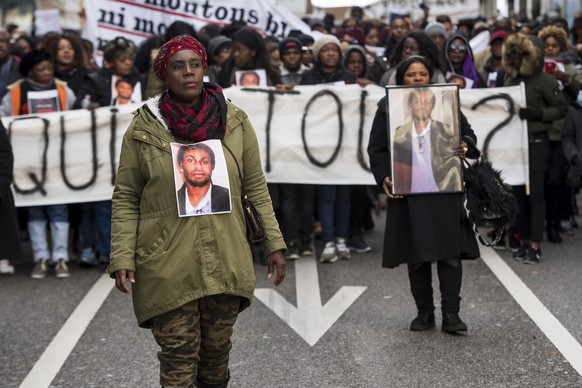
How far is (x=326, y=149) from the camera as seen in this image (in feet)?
33.1

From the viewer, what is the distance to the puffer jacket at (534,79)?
369 inches

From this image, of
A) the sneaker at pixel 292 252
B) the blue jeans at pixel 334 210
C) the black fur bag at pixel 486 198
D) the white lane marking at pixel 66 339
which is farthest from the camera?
the blue jeans at pixel 334 210

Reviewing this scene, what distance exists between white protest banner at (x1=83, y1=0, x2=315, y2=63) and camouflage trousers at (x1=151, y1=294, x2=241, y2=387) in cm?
856

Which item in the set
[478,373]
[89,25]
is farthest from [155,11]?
[478,373]

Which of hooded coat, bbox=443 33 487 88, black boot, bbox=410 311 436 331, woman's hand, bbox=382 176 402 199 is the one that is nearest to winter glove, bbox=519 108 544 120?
hooded coat, bbox=443 33 487 88

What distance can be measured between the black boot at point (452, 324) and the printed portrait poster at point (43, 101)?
455cm

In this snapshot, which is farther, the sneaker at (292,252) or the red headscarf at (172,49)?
the sneaker at (292,252)

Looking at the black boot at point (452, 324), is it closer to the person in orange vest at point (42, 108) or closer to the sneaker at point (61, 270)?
the sneaker at point (61, 270)

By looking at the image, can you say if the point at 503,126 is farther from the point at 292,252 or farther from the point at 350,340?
the point at 350,340

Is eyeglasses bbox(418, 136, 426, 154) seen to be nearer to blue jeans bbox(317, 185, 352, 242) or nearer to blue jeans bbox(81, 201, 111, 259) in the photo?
blue jeans bbox(317, 185, 352, 242)

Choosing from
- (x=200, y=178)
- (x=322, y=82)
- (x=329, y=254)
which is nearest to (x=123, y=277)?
(x=200, y=178)

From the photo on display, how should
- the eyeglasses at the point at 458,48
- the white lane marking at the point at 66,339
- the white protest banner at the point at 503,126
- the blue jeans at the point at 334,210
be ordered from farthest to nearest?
1. the eyeglasses at the point at 458,48
2. the blue jeans at the point at 334,210
3. the white protest banner at the point at 503,126
4. the white lane marking at the point at 66,339

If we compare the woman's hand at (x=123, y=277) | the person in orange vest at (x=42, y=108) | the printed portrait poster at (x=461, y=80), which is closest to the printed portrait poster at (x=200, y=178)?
the woman's hand at (x=123, y=277)

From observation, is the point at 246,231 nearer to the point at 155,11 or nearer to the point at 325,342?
the point at 325,342
